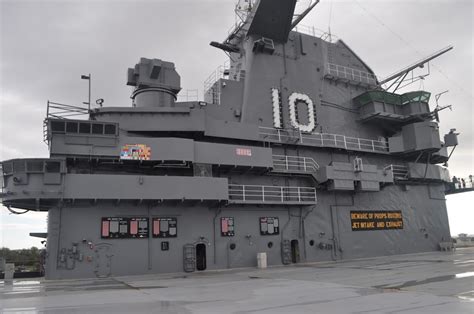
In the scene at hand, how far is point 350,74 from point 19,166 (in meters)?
25.8

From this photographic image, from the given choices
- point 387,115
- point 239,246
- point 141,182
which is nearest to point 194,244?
point 239,246

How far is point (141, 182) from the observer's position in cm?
2236

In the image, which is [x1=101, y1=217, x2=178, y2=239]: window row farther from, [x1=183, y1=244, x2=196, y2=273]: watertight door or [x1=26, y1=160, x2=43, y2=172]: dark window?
[x1=26, y1=160, x2=43, y2=172]: dark window

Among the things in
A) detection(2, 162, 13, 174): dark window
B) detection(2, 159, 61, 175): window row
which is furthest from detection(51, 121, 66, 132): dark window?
detection(2, 162, 13, 174): dark window

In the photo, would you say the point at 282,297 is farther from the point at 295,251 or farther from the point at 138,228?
the point at 295,251

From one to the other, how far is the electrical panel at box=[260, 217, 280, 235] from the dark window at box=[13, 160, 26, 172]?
14774 millimetres

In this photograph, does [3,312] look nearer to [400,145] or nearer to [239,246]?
[239,246]

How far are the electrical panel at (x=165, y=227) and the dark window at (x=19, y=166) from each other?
25.3 feet

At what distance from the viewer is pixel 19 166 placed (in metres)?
21.2

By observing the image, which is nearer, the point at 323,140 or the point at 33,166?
the point at 33,166

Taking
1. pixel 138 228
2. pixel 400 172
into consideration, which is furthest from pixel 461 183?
pixel 138 228

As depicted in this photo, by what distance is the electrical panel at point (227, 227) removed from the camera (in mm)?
25594

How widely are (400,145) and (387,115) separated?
9.23 feet

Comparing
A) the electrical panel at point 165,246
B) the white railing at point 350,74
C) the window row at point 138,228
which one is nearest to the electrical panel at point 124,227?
the window row at point 138,228
